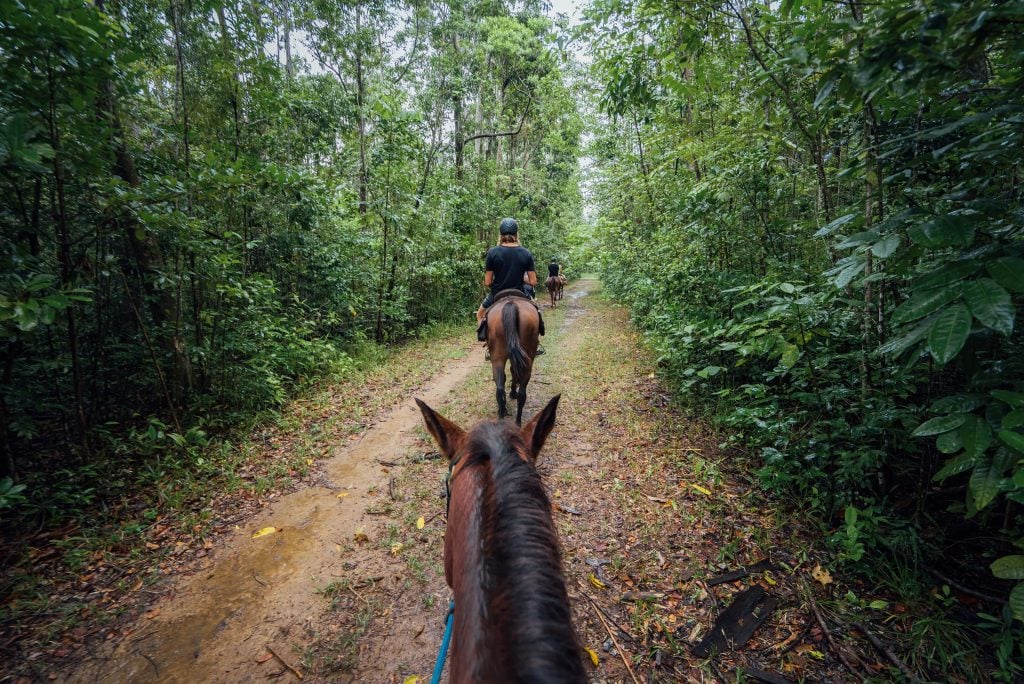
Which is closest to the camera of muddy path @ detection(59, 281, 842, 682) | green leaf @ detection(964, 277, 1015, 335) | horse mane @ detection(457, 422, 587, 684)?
horse mane @ detection(457, 422, 587, 684)

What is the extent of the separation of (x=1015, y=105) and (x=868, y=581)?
111 inches

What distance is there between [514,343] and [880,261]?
364cm

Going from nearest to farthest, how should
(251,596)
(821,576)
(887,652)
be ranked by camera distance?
(887,652) → (821,576) → (251,596)

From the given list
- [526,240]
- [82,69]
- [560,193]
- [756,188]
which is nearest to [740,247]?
[756,188]

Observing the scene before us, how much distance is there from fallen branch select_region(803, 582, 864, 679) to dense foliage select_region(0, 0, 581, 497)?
5193mm

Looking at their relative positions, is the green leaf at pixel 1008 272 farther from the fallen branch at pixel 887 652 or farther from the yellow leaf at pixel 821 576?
the yellow leaf at pixel 821 576

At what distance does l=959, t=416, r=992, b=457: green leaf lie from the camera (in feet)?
5.74

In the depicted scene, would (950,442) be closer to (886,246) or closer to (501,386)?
(886,246)

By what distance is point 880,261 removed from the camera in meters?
2.86

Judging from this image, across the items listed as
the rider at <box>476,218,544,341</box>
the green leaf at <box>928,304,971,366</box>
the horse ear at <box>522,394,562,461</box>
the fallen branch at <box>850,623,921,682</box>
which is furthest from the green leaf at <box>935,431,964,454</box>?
the rider at <box>476,218,544,341</box>

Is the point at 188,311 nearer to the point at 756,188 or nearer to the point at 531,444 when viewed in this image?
the point at 531,444

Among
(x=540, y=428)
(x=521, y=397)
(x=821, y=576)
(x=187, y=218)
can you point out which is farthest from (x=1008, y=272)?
(x=187, y=218)

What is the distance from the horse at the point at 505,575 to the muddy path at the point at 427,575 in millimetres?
1773

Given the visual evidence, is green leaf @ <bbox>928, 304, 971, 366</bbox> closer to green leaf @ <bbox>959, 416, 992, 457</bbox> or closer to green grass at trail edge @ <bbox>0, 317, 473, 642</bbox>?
green leaf @ <bbox>959, 416, 992, 457</bbox>
